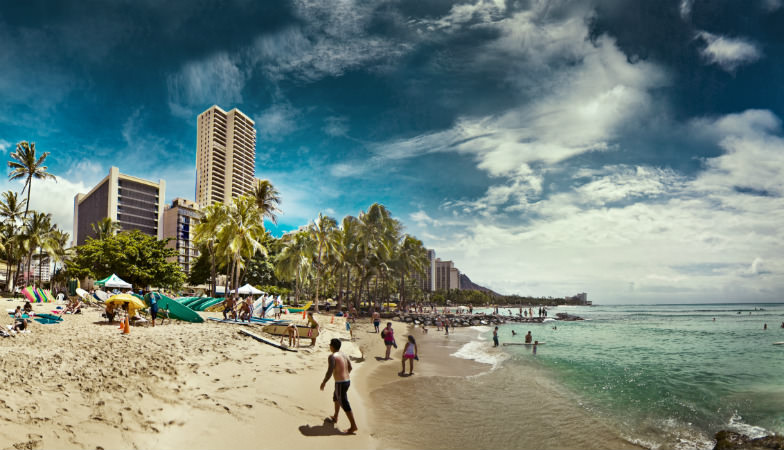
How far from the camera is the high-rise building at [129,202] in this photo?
9356cm

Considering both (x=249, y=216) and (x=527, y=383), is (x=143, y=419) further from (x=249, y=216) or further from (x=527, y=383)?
(x=249, y=216)

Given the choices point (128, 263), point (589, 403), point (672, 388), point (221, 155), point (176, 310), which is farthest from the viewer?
point (221, 155)

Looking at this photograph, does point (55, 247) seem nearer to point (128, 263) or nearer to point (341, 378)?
point (128, 263)

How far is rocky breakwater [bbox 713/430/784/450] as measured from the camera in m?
7.73

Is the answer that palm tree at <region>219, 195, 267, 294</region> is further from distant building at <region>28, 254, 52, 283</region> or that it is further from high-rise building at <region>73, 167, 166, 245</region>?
high-rise building at <region>73, 167, 166, 245</region>

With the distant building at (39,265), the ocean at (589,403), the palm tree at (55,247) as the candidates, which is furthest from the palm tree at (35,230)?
the ocean at (589,403)

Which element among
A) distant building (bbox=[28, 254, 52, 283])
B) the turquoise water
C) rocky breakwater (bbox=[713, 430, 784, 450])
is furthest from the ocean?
distant building (bbox=[28, 254, 52, 283])

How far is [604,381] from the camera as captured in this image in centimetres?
1405

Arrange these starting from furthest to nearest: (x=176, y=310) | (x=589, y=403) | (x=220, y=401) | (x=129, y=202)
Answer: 1. (x=129, y=202)
2. (x=176, y=310)
3. (x=589, y=403)
4. (x=220, y=401)

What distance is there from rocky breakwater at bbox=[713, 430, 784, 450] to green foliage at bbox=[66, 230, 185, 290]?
126 ft

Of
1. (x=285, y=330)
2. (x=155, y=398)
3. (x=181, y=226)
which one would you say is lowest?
(x=285, y=330)

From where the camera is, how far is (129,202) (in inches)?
3812

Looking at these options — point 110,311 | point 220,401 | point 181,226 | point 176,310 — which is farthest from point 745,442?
point 181,226

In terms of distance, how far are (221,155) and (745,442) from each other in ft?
481
